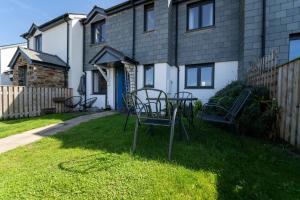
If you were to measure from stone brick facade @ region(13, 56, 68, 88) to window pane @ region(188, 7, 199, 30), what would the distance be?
27.0 ft

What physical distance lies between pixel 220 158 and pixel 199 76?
641 centimetres

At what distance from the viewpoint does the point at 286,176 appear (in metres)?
3.21

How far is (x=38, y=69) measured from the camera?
1194 cm

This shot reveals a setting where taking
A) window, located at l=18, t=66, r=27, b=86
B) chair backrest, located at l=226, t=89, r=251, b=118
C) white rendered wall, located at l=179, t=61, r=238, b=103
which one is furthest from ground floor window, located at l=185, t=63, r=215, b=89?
window, located at l=18, t=66, r=27, b=86

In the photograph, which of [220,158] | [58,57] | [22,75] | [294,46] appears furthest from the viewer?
[58,57]

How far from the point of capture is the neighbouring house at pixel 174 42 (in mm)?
7422

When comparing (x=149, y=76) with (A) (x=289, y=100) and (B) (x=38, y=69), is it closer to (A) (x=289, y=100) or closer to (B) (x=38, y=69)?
(B) (x=38, y=69)

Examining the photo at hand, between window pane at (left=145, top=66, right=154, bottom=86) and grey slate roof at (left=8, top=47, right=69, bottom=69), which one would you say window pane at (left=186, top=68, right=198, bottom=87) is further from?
grey slate roof at (left=8, top=47, right=69, bottom=69)

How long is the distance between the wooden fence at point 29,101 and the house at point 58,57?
1195mm

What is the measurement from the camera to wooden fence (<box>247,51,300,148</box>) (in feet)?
13.9

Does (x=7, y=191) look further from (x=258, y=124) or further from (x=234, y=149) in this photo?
(x=258, y=124)

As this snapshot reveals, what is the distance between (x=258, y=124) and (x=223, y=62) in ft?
14.6

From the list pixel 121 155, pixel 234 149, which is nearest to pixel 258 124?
pixel 234 149

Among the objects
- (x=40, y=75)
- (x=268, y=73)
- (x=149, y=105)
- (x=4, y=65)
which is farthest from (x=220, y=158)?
(x=4, y=65)
